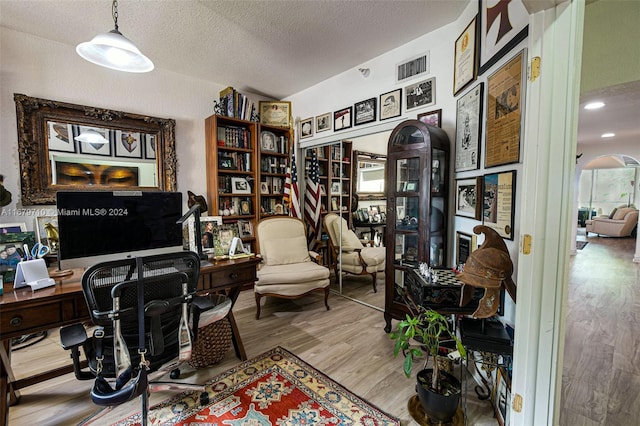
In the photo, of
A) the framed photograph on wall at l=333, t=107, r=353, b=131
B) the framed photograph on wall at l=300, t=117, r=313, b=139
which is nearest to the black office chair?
the framed photograph on wall at l=333, t=107, r=353, b=131

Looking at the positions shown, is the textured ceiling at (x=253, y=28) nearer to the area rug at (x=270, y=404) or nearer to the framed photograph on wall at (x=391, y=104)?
the framed photograph on wall at (x=391, y=104)

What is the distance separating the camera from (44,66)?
2.62 m

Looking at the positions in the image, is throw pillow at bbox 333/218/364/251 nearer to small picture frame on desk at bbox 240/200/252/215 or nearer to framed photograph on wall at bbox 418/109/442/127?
small picture frame on desk at bbox 240/200/252/215

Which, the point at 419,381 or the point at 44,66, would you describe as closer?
the point at 419,381

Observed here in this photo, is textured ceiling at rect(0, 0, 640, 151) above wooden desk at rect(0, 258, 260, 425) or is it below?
above

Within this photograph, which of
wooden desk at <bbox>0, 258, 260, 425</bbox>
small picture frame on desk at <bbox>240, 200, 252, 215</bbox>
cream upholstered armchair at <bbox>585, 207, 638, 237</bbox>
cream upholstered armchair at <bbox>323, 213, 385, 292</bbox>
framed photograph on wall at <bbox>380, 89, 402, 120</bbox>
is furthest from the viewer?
cream upholstered armchair at <bbox>585, 207, 638, 237</bbox>

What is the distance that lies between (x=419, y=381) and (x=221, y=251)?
1.73 m

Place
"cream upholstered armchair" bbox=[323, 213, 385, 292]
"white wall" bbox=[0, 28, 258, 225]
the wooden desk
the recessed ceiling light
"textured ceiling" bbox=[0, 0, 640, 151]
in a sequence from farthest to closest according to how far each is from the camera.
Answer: "cream upholstered armchair" bbox=[323, 213, 385, 292], the recessed ceiling light, "white wall" bbox=[0, 28, 258, 225], "textured ceiling" bbox=[0, 0, 640, 151], the wooden desk

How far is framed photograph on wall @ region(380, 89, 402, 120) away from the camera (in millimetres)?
2871

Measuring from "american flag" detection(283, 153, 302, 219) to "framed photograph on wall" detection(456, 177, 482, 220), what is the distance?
2.22 m

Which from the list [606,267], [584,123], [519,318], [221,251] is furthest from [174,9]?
[606,267]

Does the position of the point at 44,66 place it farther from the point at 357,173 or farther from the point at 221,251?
the point at 357,173

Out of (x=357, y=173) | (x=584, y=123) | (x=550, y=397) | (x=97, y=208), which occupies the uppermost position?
(x=584, y=123)

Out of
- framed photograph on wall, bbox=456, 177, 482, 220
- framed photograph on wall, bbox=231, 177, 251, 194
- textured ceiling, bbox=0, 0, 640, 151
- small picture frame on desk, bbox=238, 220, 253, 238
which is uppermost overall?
textured ceiling, bbox=0, 0, 640, 151
